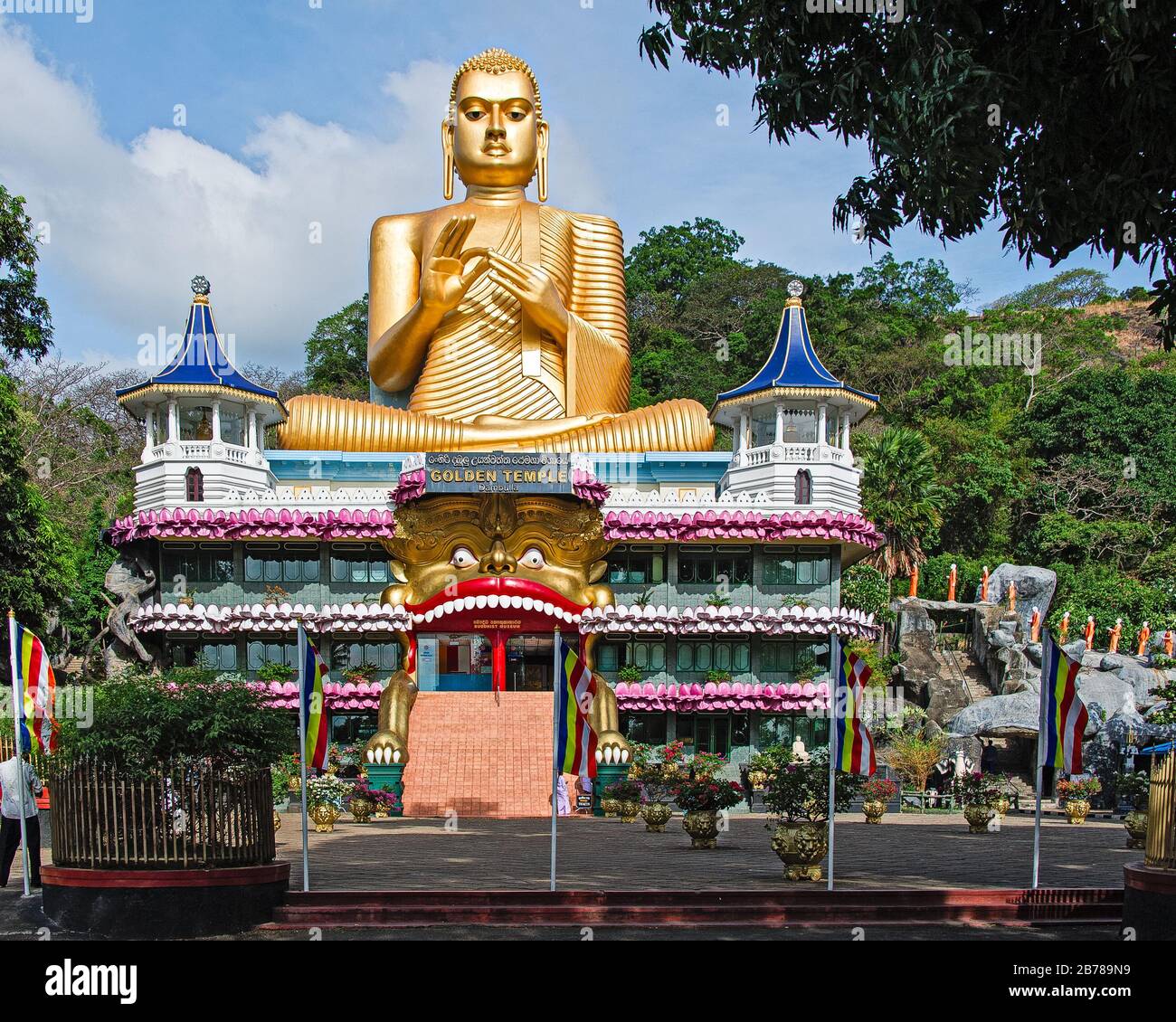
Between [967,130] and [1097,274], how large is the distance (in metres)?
71.9

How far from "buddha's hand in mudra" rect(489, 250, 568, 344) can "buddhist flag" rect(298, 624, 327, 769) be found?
22506 millimetres

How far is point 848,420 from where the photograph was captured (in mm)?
38656

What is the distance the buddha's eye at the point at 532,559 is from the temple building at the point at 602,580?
63.9 inches

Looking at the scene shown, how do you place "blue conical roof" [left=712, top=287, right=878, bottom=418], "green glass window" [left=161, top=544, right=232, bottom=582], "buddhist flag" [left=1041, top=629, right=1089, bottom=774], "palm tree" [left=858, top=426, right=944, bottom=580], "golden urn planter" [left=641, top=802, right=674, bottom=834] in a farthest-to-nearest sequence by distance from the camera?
"palm tree" [left=858, top=426, right=944, bottom=580] < "blue conical roof" [left=712, top=287, right=878, bottom=418] < "green glass window" [left=161, top=544, right=232, bottom=582] < "golden urn planter" [left=641, top=802, right=674, bottom=834] < "buddhist flag" [left=1041, top=629, right=1089, bottom=774]

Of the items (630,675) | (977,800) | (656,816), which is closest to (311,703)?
(656,816)

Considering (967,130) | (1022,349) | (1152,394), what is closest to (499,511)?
(967,130)

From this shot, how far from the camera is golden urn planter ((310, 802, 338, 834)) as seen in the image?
979 inches

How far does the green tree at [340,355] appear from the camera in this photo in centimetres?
6369

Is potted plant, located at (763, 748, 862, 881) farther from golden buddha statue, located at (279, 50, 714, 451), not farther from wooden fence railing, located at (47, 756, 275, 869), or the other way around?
golden buddha statue, located at (279, 50, 714, 451)

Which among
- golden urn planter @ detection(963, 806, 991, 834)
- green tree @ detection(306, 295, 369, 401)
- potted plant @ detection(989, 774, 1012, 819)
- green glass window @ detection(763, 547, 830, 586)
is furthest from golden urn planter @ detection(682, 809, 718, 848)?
green tree @ detection(306, 295, 369, 401)

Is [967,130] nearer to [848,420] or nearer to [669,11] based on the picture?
[669,11]

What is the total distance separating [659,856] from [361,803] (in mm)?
8709

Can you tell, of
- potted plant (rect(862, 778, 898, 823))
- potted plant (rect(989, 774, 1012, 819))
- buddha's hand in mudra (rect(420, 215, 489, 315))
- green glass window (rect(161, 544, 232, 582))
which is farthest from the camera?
buddha's hand in mudra (rect(420, 215, 489, 315))

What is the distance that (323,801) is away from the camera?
989 inches
